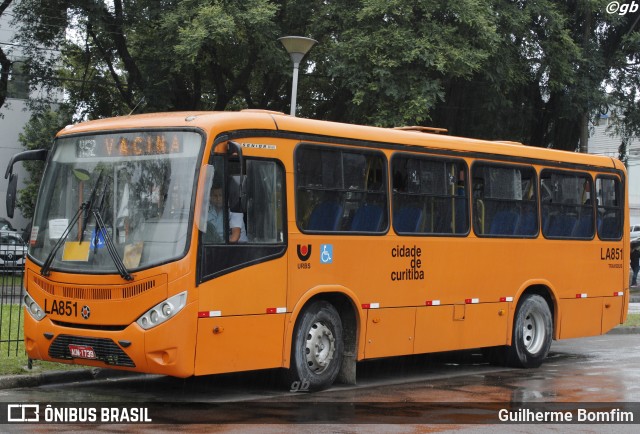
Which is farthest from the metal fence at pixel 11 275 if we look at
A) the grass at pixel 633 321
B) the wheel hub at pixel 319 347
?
the grass at pixel 633 321

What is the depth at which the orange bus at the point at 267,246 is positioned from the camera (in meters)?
10.9

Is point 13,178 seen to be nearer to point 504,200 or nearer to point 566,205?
point 504,200

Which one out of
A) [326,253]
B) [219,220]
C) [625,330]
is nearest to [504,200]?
[326,253]

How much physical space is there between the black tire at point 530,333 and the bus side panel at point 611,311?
150cm

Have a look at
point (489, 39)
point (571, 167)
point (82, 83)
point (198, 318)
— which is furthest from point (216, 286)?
point (82, 83)

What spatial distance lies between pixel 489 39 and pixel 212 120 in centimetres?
1809

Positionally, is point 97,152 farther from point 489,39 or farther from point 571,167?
point 489,39

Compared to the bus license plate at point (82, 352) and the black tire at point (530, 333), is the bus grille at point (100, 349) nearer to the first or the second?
the bus license plate at point (82, 352)

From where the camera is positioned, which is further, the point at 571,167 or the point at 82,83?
the point at 82,83

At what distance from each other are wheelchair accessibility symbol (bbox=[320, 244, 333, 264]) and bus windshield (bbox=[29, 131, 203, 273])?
6.75 ft

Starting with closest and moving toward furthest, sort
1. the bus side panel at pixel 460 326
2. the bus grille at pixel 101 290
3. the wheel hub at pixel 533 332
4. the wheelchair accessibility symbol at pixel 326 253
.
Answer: the bus grille at pixel 101 290 < the wheelchair accessibility symbol at pixel 326 253 < the bus side panel at pixel 460 326 < the wheel hub at pixel 533 332

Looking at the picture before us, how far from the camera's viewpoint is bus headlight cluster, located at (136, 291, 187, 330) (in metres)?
10.7

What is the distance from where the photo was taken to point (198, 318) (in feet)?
35.4

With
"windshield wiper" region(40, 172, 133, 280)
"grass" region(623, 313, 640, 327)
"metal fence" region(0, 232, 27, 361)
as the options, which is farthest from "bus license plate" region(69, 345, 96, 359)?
"grass" region(623, 313, 640, 327)
